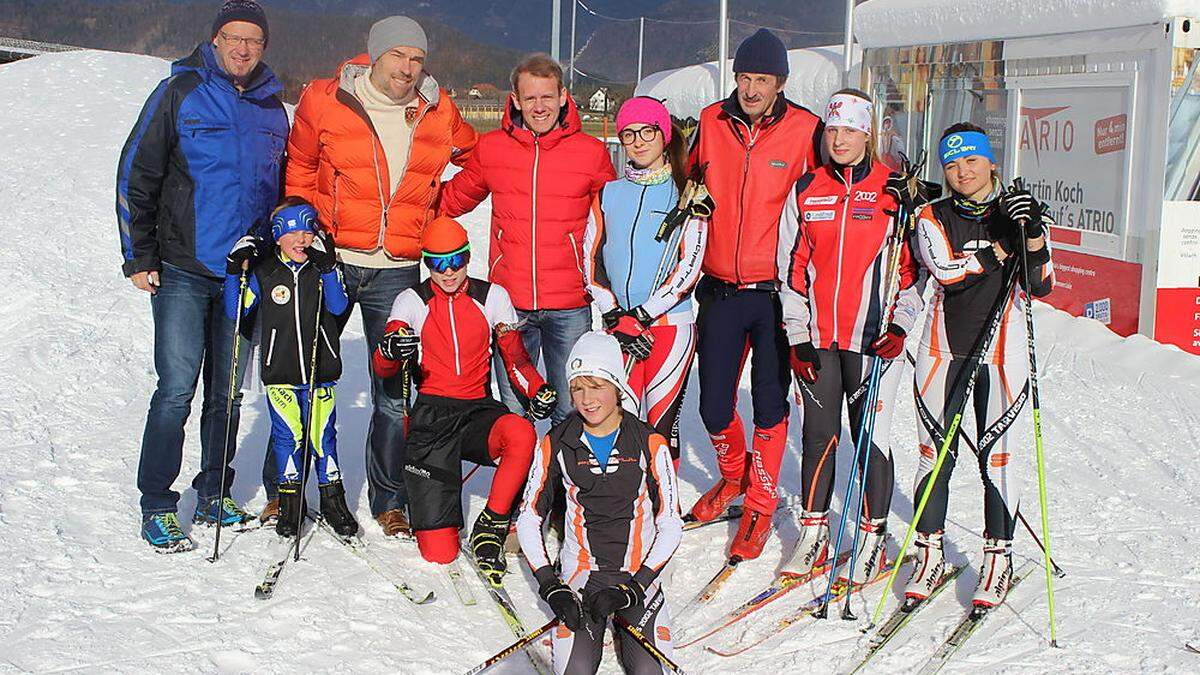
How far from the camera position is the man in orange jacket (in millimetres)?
5020

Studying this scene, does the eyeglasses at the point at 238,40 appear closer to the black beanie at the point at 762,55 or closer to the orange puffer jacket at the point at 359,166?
the orange puffer jacket at the point at 359,166

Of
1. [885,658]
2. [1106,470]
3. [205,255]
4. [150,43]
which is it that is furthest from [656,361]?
[150,43]

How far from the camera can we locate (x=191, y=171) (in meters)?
4.88

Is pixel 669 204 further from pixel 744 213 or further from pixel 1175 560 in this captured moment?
pixel 1175 560

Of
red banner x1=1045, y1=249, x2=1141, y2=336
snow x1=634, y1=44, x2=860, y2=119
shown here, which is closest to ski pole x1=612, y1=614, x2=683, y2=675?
red banner x1=1045, y1=249, x2=1141, y2=336

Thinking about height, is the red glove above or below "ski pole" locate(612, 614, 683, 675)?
above

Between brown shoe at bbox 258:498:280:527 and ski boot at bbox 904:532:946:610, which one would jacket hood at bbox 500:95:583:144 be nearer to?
brown shoe at bbox 258:498:280:527

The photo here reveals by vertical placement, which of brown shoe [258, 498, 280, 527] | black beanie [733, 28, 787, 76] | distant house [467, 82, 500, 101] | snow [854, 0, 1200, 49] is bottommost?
brown shoe [258, 498, 280, 527]

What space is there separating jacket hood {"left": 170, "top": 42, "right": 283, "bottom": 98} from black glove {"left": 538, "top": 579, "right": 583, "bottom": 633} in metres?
2.51

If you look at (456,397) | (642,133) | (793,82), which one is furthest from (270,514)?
(793,82)

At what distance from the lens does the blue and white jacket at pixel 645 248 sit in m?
4.91

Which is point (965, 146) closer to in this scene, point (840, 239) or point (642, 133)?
point (840, 239)

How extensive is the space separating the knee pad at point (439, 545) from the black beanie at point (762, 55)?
2.34 metres

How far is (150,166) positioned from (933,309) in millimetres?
3240
